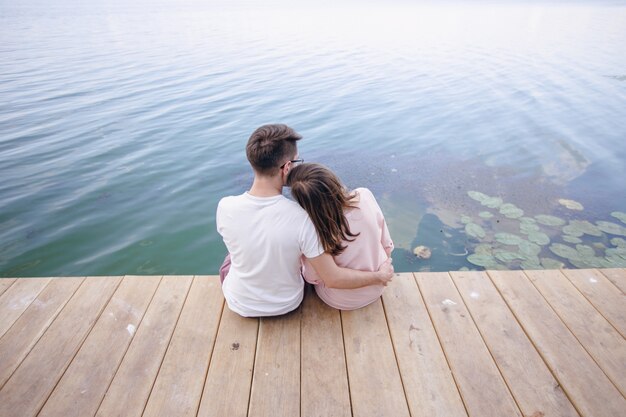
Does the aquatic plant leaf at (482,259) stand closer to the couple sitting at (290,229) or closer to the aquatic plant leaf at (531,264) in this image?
the aquatic plant leaf at (531,264)

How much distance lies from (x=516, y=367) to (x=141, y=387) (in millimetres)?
2068

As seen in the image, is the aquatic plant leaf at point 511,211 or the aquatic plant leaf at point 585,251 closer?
the aquatic plant leaf at point 585,251

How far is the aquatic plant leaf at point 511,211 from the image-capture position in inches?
205

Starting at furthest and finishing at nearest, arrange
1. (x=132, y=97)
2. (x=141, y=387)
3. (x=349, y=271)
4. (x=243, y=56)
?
1. (x=243, y=56)
2. (x=132, y=97)
3. (x=349, y=271)
4. (x=141, y=387)

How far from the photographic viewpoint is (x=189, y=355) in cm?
225

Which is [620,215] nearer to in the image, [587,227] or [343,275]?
[587,227]

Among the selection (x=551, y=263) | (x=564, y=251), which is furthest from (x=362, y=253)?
(x=564, y=251)

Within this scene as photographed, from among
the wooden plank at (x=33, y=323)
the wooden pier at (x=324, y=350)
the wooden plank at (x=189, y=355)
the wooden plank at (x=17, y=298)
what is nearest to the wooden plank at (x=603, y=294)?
the wooden pier at (x=324, y=350)

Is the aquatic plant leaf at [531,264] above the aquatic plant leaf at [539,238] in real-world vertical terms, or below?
above

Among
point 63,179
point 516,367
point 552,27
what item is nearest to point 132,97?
point 63,179

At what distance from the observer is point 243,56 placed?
51.5 feet

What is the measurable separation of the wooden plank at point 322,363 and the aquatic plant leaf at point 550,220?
3.86 m

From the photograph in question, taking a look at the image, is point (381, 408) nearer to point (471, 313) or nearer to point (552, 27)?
point (471, 313)

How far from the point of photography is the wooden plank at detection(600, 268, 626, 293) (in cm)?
275
